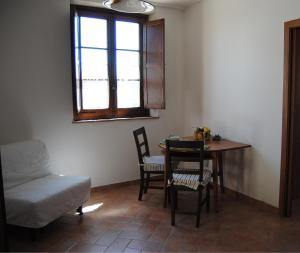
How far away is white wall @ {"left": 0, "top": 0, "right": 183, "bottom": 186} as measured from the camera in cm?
338

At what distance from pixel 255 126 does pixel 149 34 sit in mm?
1835

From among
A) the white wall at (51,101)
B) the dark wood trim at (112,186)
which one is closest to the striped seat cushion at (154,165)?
the dark wood trim at (112,186)

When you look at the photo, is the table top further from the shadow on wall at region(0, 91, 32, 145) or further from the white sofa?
the shadow on wall at region(0, 91, 32, 145)

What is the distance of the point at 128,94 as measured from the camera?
14.2ft

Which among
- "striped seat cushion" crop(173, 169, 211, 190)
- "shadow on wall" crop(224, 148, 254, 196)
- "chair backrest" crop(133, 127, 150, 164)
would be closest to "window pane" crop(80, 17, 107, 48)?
"chair backrest" crop(133, 127, 150, 164)

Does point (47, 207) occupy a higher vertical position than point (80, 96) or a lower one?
lower

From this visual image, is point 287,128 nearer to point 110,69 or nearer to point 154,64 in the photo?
point 154,64

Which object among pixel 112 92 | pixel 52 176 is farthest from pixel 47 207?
pixel 112 92

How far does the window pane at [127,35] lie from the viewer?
13.7 feet

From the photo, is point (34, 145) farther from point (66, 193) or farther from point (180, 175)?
point (180, 175)

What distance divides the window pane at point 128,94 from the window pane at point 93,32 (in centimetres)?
60

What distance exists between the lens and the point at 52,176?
10.9 feet

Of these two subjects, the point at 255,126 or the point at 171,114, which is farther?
the point at 171,114

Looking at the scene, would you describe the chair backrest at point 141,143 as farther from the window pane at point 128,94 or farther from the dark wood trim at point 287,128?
the dark wood trim at point 287,128
